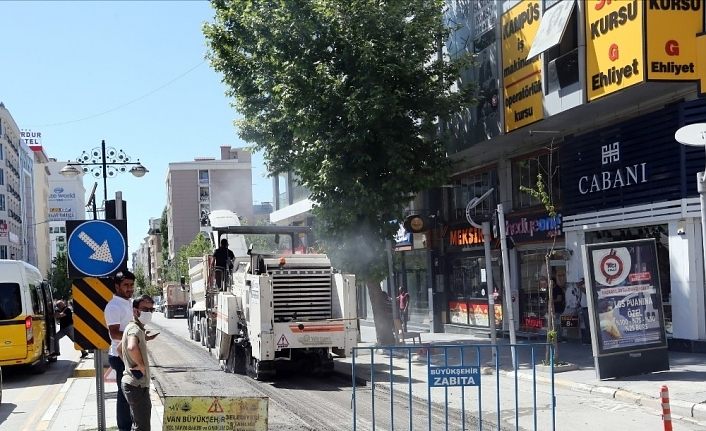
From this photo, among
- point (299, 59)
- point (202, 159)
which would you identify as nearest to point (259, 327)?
point (299, 59)

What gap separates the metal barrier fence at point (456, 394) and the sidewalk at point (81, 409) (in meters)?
3.17

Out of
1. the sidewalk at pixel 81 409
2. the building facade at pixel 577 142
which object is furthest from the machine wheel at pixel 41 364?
the building facade at pixel 577 142

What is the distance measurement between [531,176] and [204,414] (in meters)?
16.8

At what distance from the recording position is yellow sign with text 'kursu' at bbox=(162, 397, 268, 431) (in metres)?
6.59

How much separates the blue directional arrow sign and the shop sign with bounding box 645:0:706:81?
1072 centimetres

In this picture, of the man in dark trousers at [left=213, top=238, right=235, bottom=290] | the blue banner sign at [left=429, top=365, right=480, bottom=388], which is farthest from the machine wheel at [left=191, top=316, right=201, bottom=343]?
the blue banner sign at [left=429, top=365, right=480, bottom=388]

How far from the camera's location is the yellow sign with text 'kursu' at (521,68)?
61.5 ft

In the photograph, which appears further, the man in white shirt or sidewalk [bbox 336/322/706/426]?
sidewalk [bbox 336/322/706/426]

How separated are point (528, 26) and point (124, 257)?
13.2m

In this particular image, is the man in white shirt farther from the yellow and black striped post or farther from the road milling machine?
the road milling machine

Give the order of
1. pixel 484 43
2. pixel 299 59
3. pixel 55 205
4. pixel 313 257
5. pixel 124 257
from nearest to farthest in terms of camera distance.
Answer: pixel 124 257, pixel 313 257, pixel 299 59, pixel 484 43, pixel 55 205

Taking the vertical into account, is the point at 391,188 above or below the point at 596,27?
below

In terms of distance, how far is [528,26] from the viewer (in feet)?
63.0

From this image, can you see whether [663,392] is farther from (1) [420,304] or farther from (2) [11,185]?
(2) [11,185]
